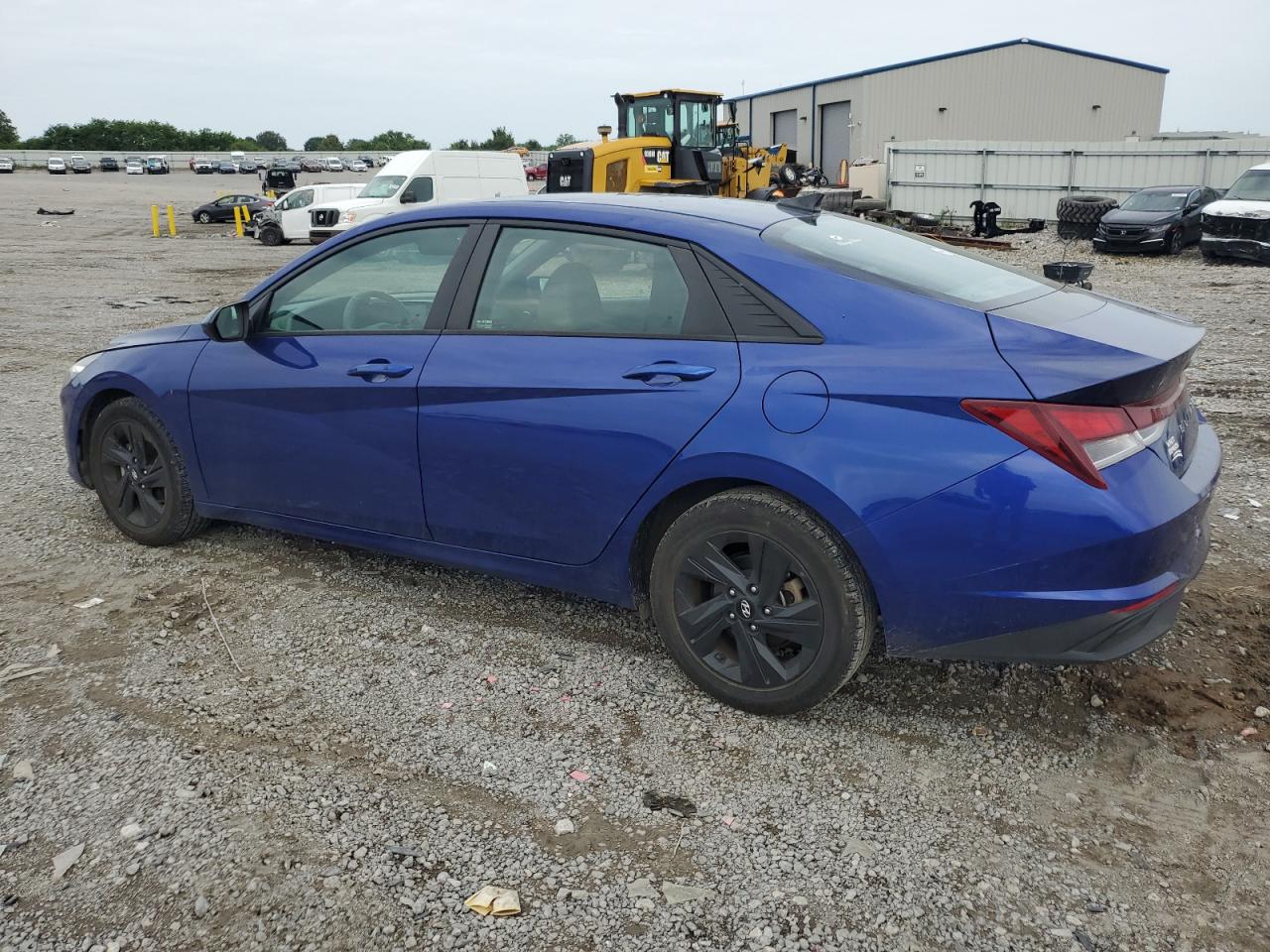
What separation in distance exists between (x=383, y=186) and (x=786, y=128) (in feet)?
99.9

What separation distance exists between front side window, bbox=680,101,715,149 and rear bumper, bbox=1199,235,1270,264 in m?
10.2

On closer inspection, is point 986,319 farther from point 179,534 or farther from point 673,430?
point 179,534

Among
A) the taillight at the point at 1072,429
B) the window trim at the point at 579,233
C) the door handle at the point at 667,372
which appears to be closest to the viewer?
the taillight at the point at 1072,429

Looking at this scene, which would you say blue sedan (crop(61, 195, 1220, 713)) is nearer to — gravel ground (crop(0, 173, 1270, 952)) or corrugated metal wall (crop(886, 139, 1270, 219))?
gravel ground (crop(0, 173, 1270, 952))

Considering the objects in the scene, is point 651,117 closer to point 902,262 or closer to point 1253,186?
point 1253,186

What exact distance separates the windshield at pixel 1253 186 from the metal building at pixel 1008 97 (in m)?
24.5

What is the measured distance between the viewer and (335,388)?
4.07 m

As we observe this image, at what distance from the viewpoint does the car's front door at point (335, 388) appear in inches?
156

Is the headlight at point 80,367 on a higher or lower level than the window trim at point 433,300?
lower

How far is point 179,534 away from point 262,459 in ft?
2.77

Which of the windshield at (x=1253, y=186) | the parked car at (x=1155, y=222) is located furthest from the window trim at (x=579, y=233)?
the parked car at (x=1155, y=222)

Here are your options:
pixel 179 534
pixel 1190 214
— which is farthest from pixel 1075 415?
pixel 1190 214

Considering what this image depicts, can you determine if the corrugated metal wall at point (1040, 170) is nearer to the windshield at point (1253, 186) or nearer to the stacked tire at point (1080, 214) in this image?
the stacked tire at point (1080, 214)

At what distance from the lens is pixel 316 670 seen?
3783 millimetres
